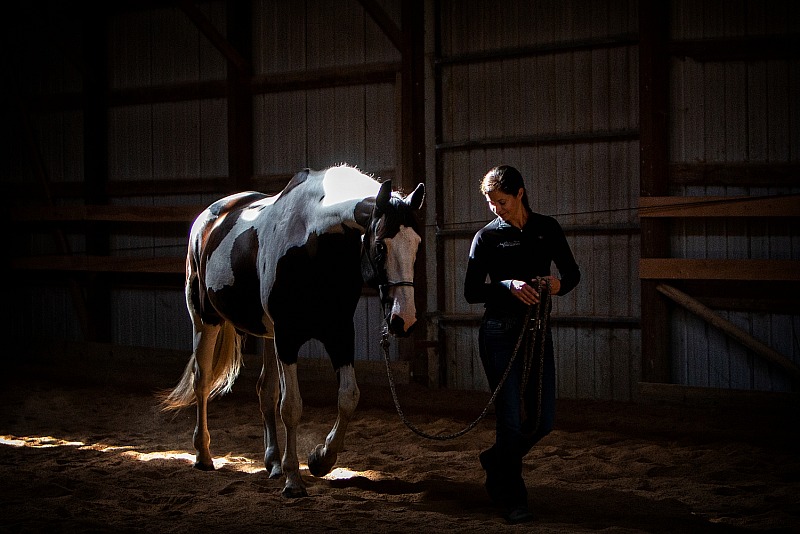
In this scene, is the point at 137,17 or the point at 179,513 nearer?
the point at 179,513

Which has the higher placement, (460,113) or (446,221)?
(460,113)

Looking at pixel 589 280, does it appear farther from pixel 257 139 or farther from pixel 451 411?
pixel 257 139

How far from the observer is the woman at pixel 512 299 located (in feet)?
12.7

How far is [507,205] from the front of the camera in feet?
12.8

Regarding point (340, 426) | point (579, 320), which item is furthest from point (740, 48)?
point (340, 426)

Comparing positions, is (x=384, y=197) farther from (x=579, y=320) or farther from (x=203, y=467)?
(x=579, y=320)

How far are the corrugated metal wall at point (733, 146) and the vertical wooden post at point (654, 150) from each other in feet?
0.29

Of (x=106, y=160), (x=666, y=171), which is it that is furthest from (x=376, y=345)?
(x=106, y=160)

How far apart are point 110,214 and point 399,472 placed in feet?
18.8

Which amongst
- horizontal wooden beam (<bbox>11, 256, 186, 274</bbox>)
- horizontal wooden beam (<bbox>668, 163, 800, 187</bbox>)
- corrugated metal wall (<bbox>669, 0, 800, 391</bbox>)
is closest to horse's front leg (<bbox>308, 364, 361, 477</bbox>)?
corrugated metal wall (<bbox>669, 0, 800, 391</bbox>)

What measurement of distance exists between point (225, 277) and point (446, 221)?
10.2 feet

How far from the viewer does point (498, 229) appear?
3.99 metres

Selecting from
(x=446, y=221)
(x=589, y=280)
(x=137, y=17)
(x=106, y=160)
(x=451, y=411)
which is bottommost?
(x=451, y=411)

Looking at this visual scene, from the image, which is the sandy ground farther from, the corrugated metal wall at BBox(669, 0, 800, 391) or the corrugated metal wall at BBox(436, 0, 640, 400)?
the corrugated metal wall at BBox(436, 0, 640, 400)
